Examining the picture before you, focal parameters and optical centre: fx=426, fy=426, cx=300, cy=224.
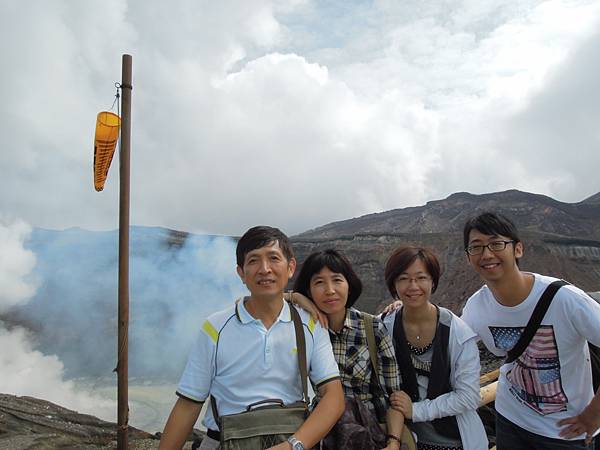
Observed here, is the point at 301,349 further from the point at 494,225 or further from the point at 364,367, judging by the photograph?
the point at 494,225

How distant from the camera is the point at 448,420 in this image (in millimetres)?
2158

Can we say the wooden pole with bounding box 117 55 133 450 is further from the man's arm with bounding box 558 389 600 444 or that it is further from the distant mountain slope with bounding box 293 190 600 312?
the distant mountain slope with bounding box 293 190 600 312

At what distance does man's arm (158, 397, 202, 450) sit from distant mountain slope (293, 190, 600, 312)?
27444mm

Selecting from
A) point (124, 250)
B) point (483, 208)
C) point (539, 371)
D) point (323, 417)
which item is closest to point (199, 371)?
point (323, 417)

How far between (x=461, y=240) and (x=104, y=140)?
115 ft

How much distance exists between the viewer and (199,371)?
183 cm

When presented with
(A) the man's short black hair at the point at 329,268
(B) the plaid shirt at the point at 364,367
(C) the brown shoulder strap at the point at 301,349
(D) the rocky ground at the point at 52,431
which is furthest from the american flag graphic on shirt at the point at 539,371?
(D) the rocky ground at the point at 52,431

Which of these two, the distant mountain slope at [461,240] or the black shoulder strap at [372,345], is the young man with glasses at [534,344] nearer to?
the black shoulder strap at [372,345]

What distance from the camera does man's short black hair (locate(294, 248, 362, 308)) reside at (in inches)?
87.7

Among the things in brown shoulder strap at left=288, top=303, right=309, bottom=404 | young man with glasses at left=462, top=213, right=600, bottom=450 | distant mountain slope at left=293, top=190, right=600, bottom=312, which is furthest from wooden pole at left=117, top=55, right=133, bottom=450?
distant mountain slope at left=293, top=190, right=600, bottom=312

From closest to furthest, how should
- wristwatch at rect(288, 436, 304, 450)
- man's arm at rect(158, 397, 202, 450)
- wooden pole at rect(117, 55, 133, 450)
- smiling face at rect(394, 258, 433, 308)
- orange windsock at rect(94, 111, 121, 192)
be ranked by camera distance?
1. wristwatch at rect(288, 436, 304, 450)
2. man's arm at rect(158, 397, 202, 450)
3. smiling face at rect(394, 258, 433, 308)
4. wooden pole at rect(117, 55, 133, 450)
5. orange windsock at rect(94, 111, 121, 192)

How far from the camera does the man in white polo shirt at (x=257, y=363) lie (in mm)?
1812

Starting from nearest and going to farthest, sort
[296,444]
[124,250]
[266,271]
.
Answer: [296,444], [266,271], [124,250]

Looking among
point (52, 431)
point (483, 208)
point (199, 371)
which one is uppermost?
point (483, 208)
